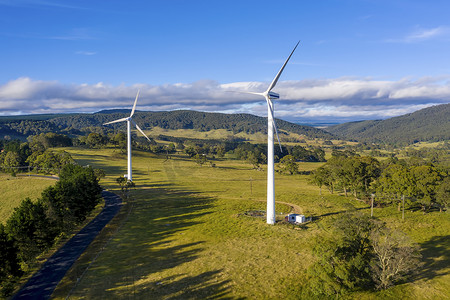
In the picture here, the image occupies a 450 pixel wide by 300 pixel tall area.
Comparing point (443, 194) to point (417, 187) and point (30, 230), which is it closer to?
point (417, 187)

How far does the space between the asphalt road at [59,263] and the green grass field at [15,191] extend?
85.0ft

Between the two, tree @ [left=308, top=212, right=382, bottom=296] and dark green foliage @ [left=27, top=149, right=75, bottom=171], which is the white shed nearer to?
tree @ [left=308, top=212, right=382, bottom=296]

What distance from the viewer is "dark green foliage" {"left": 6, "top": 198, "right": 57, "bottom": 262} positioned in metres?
46.0

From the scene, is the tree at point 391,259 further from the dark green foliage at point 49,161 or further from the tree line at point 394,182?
the dark green foliage at point 49,161

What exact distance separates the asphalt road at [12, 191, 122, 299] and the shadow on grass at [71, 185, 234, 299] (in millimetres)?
4395

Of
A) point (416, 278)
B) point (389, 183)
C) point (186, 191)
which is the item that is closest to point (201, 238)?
point (416, 278)

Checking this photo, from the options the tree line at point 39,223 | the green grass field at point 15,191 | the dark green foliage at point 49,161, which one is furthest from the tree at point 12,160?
the tree line at point 39,223

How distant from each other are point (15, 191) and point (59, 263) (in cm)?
6330

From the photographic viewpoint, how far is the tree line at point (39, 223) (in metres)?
40.5

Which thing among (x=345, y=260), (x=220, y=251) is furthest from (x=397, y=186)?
(x=220, y=251)

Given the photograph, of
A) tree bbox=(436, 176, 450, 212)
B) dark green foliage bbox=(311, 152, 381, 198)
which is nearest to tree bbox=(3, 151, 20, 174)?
dark green foliage bbox=(311, 152, 381, 198)

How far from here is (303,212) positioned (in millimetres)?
79000

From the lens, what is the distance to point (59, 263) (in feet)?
158

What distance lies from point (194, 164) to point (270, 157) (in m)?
137
